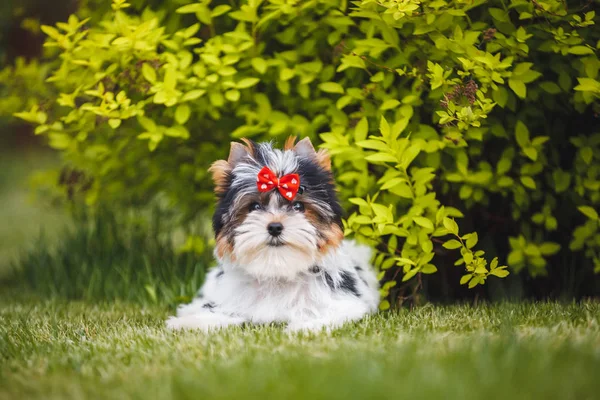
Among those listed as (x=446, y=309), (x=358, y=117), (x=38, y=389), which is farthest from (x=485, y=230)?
(x=38, y=389)

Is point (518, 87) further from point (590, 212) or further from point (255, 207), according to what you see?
point (255, 207)

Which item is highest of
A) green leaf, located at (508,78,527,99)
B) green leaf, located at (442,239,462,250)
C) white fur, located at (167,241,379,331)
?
green leaf, located at (508,78,527,99)

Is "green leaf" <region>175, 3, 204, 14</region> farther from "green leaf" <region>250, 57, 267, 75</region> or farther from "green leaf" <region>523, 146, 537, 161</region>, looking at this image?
"green leaf" <region>523, 146, 537, 161</region>

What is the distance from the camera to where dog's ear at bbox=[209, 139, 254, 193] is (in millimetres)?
3896

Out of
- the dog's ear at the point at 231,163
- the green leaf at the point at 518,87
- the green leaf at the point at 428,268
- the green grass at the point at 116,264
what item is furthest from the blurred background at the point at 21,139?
the green leaf at the point at 518,87

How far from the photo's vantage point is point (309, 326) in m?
3.59

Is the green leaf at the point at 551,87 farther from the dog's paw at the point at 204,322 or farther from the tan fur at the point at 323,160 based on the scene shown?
the dog's paw at the point at 204,322

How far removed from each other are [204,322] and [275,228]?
2.63ft

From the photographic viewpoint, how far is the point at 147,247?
20.3 feet

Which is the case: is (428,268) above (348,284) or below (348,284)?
above

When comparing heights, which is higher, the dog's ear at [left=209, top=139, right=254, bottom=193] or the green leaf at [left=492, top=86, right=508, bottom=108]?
the green leaf at [left=492, top=86, right=508, bottom=108]

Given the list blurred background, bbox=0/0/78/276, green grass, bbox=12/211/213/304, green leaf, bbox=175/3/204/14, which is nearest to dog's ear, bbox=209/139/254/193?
green leaf, bbox=175/3/204/14

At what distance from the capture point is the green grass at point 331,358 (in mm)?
2451

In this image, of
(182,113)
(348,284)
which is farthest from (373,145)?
(182,113)
